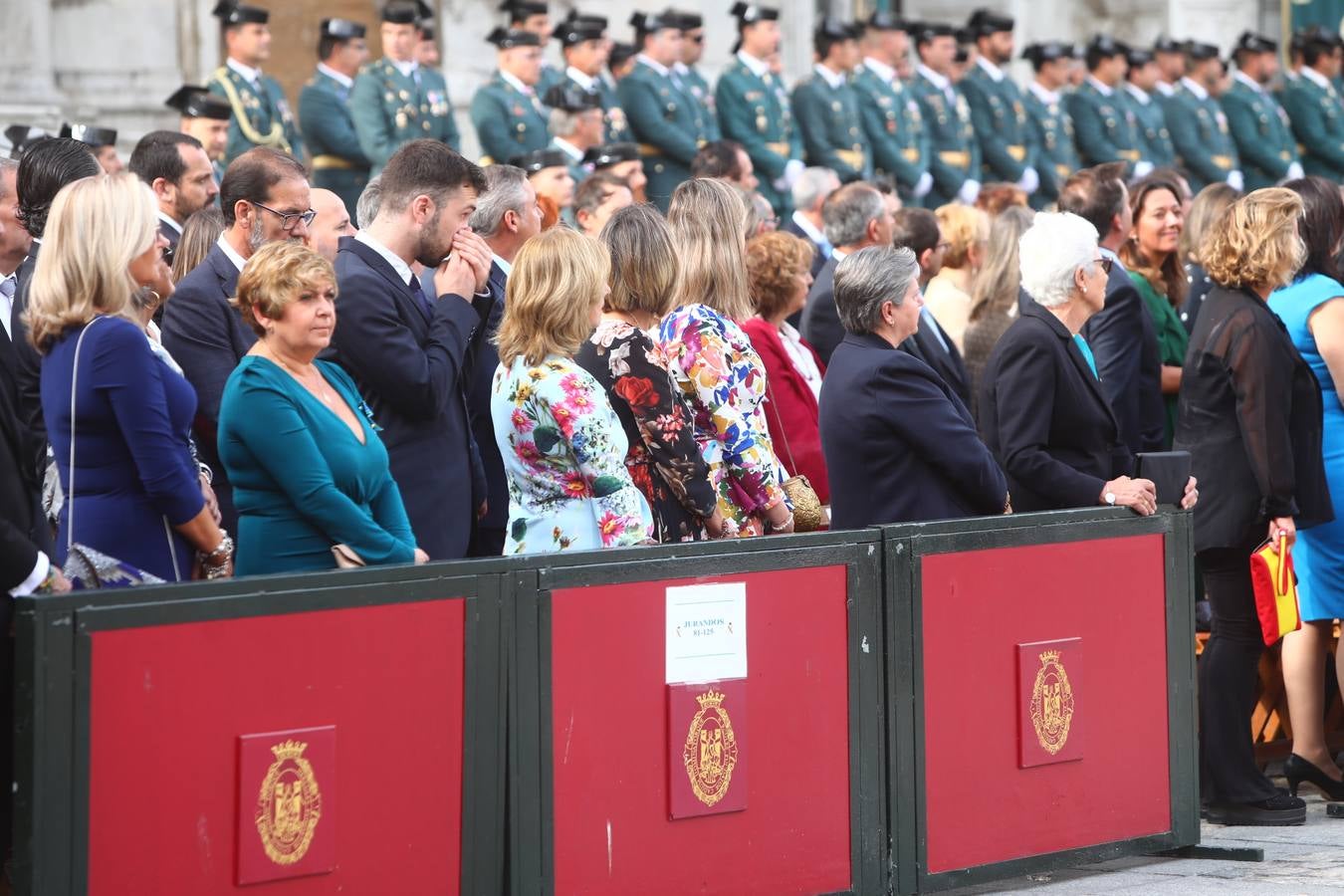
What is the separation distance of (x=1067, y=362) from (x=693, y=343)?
1099 mm

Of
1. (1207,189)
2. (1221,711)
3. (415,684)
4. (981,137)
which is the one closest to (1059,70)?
(981,137)

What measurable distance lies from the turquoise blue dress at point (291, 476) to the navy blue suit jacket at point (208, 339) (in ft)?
2.81

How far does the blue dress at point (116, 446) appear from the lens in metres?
4.39

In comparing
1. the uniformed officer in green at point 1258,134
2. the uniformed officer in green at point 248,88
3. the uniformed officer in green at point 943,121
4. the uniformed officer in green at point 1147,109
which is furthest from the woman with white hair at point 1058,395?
the uniformed officer in green at point 1258,134

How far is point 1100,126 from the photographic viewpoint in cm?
1576

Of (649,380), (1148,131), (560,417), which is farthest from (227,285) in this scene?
(1148,131)

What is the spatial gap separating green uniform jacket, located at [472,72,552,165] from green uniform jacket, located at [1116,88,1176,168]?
19.9 ft

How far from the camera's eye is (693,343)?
578cm

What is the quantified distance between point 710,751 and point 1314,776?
2736 mm

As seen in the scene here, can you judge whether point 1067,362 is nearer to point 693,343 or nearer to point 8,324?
point 693,343

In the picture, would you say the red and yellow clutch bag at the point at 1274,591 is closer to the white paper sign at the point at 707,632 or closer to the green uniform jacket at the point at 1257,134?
the white paper sign at the point at 707,632

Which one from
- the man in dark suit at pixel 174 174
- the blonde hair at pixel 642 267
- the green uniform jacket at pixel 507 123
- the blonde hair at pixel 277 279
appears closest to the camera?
the blonde hair at pixel 277 279

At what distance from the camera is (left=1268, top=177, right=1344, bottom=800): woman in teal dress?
6.59m

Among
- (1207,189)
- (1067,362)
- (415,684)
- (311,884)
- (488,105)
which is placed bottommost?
(311,884)
